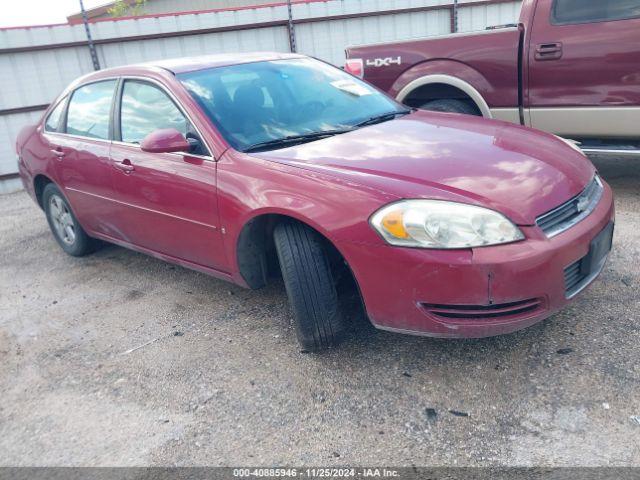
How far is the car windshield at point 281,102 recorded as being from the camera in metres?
3.45

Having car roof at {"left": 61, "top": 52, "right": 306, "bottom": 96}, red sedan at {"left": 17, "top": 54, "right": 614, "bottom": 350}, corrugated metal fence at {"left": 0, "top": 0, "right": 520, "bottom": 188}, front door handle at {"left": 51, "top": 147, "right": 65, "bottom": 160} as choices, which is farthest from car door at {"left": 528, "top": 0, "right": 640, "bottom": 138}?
corrugated metal fence at {"left": 0, "top": 0, "right": 520, "bottom": 188}

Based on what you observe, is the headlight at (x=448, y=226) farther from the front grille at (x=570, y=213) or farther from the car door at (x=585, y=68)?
the car door at (x=585, y=68)

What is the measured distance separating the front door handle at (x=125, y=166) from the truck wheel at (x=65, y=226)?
1122mm

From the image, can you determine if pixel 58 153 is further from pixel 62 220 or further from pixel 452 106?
pixel 452 106

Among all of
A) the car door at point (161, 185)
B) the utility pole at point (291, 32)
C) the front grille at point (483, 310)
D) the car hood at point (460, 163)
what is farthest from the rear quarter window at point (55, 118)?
the utility pole at point (291, 32)

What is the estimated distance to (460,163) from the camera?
2.95 m

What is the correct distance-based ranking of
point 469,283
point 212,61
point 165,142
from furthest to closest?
point 212,61, point 165,142, point 469,283

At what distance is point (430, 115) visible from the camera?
3.96m

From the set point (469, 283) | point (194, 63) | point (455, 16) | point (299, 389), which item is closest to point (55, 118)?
point (194, 63)

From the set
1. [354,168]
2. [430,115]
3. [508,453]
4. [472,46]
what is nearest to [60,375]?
[354,168]

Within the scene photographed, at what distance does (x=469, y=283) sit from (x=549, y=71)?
11.3 feet

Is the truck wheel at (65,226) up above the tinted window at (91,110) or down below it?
below

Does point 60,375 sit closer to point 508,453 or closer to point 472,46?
point 508,453

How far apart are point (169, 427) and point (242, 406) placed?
349mm
